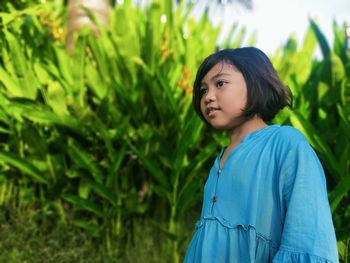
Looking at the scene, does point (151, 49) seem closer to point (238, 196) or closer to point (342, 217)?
point (342, 217)

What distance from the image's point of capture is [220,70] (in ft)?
3.96

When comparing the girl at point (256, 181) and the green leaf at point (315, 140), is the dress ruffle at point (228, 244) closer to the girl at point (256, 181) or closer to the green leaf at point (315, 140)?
the girl at point (256, 181)

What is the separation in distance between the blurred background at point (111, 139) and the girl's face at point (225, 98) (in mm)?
1322

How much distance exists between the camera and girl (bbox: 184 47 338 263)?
102cm

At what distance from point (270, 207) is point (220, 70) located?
0.33 meters

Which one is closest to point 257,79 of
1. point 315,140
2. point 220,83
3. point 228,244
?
point 220,83

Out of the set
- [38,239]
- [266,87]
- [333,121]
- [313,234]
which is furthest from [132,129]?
[313,234]

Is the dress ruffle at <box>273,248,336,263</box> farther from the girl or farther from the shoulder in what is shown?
the shoulder

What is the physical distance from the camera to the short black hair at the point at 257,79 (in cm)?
119

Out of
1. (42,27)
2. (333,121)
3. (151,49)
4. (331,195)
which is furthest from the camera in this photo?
(42,27)

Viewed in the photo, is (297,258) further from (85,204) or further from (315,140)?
(85,204)

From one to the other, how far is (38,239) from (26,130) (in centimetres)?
58

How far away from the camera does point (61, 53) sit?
2982mm

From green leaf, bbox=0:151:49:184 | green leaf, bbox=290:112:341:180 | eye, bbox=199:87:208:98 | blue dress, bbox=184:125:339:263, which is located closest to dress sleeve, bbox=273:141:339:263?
blue dress, bbox=184:125:339:263
